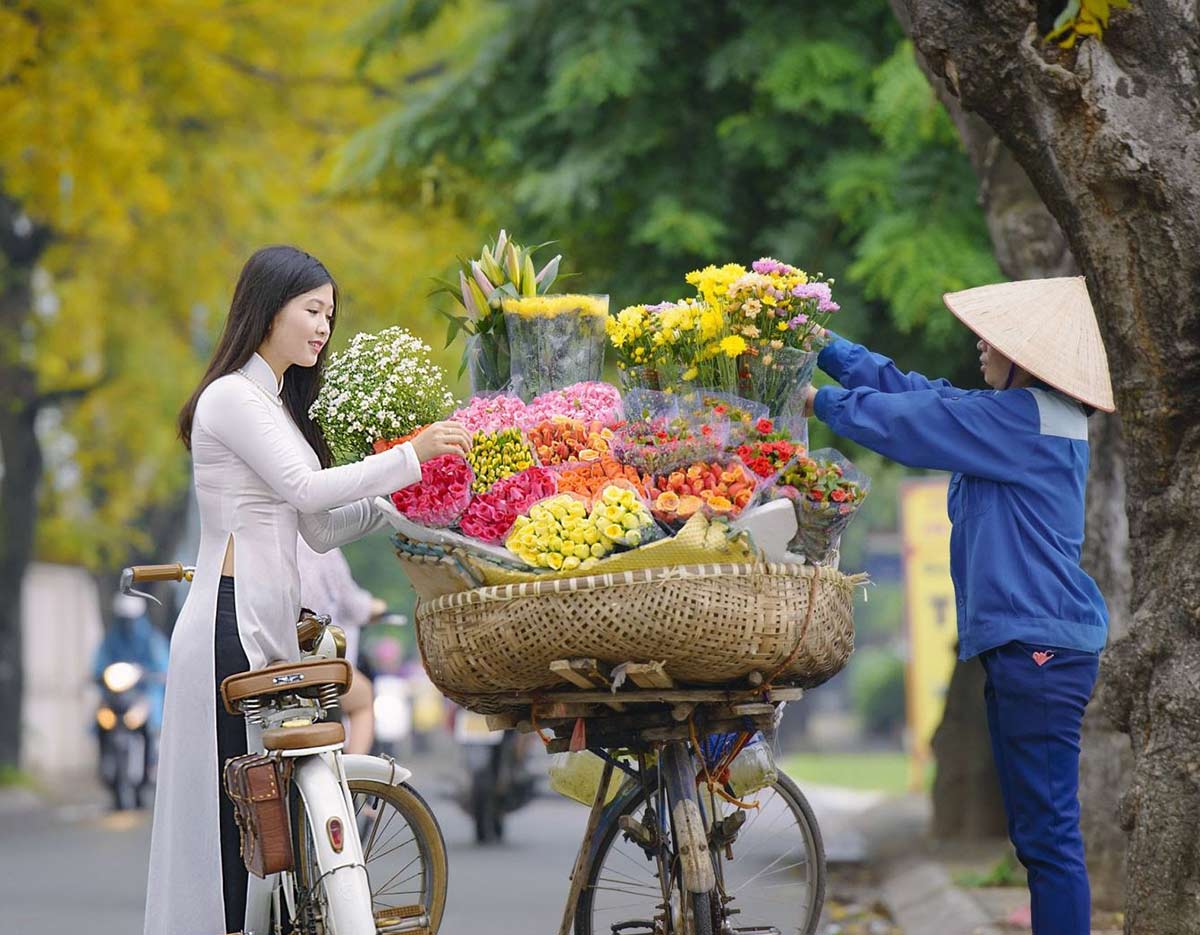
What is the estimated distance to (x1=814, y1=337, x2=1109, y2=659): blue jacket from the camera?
5.12 metres

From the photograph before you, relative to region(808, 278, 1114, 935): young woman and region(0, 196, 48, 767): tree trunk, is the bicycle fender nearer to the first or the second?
region(808, 278, 1114, 935): young woman

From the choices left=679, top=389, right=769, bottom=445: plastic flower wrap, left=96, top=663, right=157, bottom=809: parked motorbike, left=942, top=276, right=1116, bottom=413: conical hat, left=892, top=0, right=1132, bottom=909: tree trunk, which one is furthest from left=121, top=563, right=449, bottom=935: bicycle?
left=96, top=663, right=157, bottom=809: parked motorbike

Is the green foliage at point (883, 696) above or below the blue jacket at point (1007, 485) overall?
below

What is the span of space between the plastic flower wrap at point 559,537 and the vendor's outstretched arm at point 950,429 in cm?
88

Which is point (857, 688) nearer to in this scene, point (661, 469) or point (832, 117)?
point (832, 117)

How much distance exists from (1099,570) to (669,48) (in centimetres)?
443

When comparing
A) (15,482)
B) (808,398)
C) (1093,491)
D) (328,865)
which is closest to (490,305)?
(808,398)

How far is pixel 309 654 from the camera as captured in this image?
5.20m

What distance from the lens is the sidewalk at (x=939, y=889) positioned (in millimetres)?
7617

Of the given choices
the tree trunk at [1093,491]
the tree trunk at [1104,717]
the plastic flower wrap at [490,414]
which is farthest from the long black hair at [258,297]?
the tree trunk at [1104,717]

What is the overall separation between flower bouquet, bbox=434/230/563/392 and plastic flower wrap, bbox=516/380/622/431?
0.30 meters

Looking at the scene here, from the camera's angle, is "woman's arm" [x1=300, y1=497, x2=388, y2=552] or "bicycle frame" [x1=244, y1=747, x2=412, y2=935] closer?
"bicycle frame" [x1=244, y1=747, x2=412, y2=935]

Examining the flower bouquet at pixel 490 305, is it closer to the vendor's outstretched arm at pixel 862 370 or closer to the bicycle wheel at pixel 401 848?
the vendor's outstretched arm at pixel 862 370

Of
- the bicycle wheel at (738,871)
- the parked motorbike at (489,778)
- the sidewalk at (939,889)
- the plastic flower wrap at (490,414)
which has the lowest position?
the sidewalk at (939,889)
